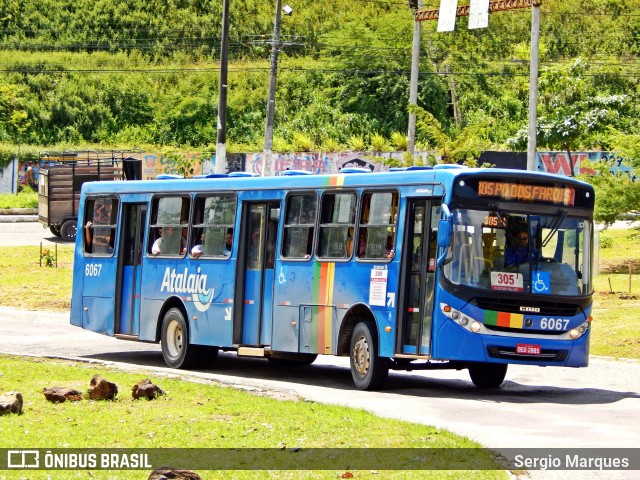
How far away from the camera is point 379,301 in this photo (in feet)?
52.9

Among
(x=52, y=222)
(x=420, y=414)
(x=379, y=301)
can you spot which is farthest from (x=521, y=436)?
(x=52, y=222)

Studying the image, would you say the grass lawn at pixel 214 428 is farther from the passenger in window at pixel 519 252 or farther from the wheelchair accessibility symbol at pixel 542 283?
the wheelchair accessibility symbol at pixel 542 283

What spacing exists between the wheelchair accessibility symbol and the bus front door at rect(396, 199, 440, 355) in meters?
1.26

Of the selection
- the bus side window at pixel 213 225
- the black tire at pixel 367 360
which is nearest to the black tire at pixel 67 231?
the bus side window at pixel 213 225

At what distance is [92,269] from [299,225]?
542cm

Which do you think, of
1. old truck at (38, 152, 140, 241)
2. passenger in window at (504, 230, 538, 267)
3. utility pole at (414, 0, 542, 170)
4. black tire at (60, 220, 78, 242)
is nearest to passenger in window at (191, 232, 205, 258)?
passenger in window at (504, 230, 538, 267)

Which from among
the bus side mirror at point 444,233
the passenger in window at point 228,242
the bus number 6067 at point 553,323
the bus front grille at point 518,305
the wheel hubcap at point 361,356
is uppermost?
the bus side mirror at point 444,233

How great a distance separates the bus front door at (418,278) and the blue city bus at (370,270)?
0.06ft

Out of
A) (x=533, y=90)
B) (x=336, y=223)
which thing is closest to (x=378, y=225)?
(x=336, y=223)

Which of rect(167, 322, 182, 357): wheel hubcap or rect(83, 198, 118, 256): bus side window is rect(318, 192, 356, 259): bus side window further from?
rect(83, 198, 118, 256): bus side window

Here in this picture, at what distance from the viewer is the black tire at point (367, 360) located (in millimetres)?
16125

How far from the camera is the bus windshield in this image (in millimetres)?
15281

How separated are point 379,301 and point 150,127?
5274cm

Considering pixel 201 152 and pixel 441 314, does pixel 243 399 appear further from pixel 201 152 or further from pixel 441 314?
pixel 201 152
